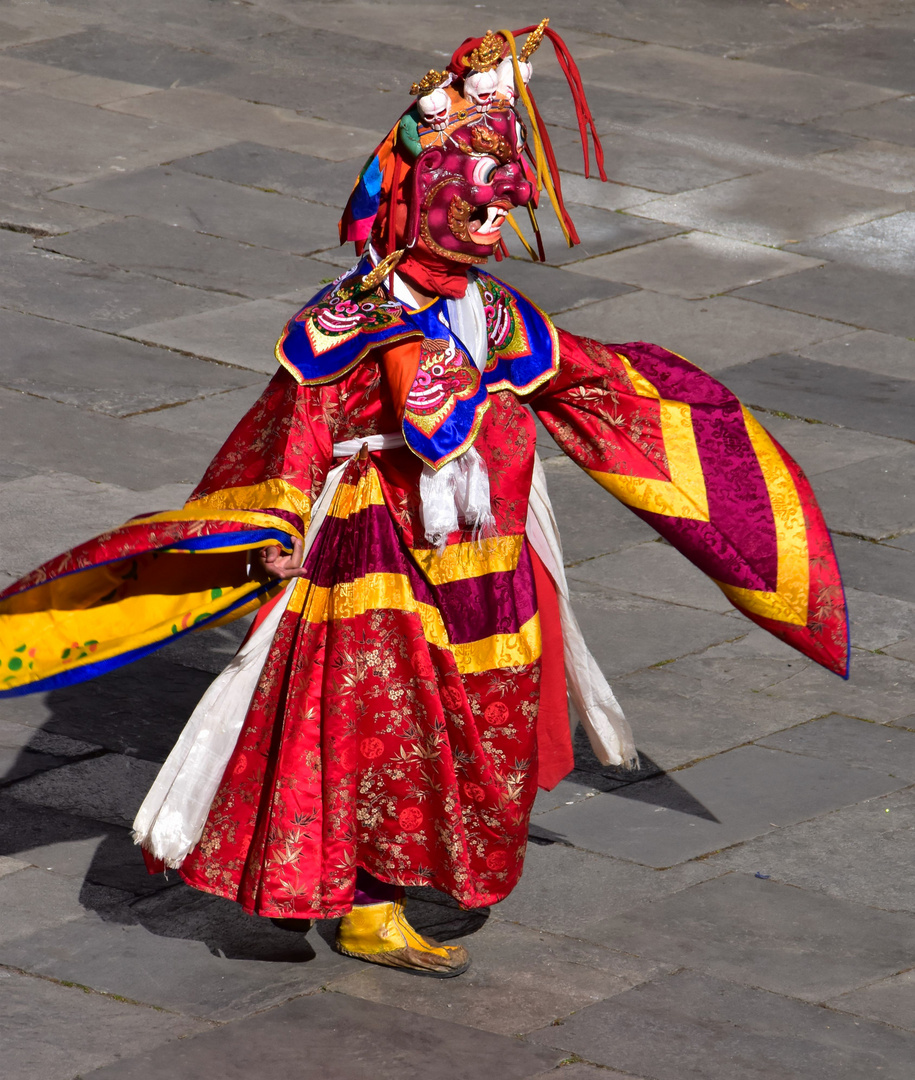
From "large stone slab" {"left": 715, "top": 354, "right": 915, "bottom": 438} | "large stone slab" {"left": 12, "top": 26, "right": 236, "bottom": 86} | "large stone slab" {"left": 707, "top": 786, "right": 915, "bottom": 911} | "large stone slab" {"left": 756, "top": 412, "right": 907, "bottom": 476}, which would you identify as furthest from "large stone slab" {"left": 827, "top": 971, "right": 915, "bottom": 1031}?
"large stone slab" {"left": 12, "top": 26, "right": 236, "bottom": 86}

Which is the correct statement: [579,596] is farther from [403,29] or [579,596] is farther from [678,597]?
[403,29]

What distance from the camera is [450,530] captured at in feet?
14.2

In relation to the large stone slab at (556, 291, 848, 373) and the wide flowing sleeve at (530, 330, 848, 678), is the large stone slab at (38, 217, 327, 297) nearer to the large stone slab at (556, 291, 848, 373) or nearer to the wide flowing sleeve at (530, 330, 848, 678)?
the large stone slab at (556, 291, 848, 373)

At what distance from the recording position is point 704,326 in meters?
9.31

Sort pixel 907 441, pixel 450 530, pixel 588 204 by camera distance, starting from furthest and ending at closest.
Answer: pixel 588 204
pixel 907 441
pixel 450 530

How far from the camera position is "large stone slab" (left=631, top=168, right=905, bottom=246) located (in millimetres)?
10680

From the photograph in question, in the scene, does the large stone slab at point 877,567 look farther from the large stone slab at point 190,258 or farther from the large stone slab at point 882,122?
the large stone slab at point 882,122

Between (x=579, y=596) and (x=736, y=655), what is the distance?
2.16 ft

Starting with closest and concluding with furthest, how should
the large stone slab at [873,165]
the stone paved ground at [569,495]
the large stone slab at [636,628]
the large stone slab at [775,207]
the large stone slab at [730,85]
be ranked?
1. the stone paved ground at [569,495]
2. the large stone slab at [636,628]
3. the large stone slab at [775,207]
4. the large stone slab at [873,165]
5. the large stone slab at [730,85]

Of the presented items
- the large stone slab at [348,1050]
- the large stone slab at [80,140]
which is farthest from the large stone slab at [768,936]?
the large stone slab at [80,140]

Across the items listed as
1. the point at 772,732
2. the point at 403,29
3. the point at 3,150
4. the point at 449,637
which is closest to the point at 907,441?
the point at 772,732

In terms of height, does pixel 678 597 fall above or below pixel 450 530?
below

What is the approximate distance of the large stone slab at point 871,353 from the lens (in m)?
8.94

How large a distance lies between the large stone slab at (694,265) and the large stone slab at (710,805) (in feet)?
14.5
